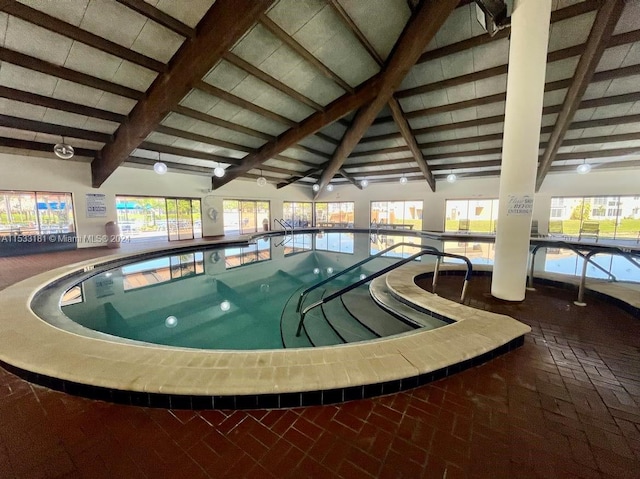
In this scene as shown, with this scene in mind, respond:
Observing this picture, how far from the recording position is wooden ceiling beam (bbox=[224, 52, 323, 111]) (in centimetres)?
452

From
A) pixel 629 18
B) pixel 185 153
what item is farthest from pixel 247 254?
pixel 629 18

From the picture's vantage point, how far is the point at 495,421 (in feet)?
4.63

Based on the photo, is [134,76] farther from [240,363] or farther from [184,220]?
[184,220]

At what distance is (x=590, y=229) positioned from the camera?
10.0 meters

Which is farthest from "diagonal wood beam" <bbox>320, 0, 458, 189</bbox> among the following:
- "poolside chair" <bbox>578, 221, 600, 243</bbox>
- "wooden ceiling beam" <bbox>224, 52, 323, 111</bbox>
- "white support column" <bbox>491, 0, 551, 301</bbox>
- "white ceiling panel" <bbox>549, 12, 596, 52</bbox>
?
"poolside chair" <bbox>578, 221, 600, 243</bbox>

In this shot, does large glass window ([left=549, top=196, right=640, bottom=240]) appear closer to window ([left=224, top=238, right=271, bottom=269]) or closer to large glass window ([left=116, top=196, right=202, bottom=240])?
window ([left=224, top=238, right=271, bottom=269])

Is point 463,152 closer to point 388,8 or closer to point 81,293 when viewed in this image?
point 388,8

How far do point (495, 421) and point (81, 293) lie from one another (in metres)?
6.13

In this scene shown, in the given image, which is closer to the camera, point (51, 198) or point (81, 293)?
point (81, 293)

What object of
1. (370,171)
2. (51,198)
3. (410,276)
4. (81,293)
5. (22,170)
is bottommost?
(81,293)

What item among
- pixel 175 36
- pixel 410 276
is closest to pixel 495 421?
pixel 410 276

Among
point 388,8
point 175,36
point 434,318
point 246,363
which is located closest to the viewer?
point 246,363

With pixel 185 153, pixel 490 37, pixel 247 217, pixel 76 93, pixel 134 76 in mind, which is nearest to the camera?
pixel 490 37

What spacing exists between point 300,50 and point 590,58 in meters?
5.43
